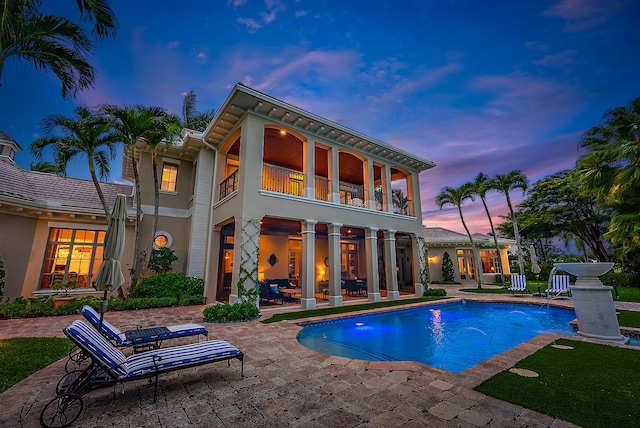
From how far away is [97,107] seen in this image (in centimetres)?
870

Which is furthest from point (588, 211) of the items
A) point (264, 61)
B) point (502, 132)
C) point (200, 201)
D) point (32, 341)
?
point (32, 341)

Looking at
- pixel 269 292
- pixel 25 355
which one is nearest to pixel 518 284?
pixel 269 292

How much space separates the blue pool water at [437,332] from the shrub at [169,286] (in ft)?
20.2

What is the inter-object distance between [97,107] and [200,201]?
496 centimetres

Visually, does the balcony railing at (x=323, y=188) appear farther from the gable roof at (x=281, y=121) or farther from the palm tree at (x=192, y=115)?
the palm tree at (x=192, y=115)

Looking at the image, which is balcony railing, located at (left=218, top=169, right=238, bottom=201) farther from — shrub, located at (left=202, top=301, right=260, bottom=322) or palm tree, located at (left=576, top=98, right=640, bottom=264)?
palm tree, located at (left=576, top=98, right=640, bottom=264)

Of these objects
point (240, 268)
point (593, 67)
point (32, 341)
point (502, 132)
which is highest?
point (593, 67)

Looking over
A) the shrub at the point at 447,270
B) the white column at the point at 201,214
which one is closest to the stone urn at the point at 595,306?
the white column at the point at 201,214

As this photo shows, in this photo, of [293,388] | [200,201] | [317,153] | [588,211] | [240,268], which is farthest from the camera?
[588,211]

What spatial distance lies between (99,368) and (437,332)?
7.64 metres

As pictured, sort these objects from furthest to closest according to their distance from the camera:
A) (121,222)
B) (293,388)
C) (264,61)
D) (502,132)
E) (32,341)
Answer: (502,132), (264,61), (32,341), (121,222), (293,388)

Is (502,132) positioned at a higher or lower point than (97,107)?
higher

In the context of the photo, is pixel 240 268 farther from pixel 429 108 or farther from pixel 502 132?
pixel 502 132

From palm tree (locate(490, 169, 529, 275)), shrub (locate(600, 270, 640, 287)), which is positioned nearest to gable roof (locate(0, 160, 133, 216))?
palm tree (locate(490, 169, 529, 275))
